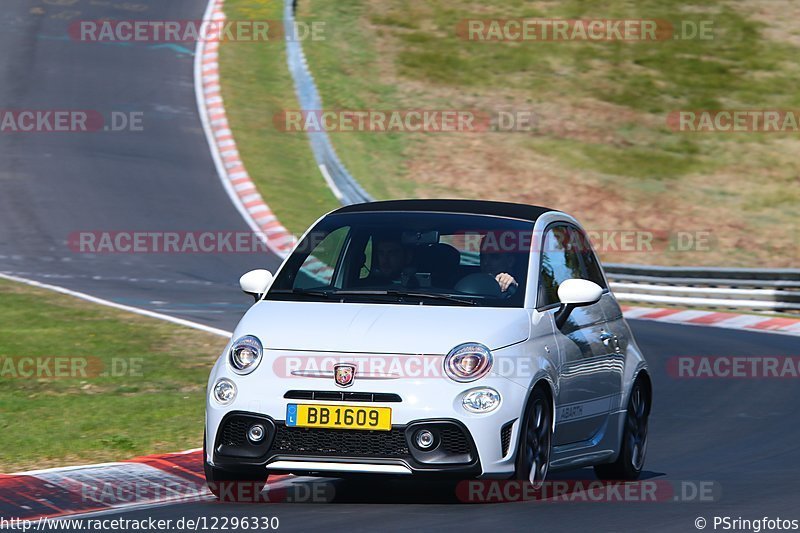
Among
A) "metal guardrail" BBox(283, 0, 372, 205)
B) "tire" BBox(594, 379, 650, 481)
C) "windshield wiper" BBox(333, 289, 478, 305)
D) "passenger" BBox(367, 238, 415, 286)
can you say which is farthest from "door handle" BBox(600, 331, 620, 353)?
"metal guardrail" BBox(283, 0, 372, 205)

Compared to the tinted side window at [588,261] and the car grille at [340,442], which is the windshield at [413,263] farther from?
the car grille at [340,442]

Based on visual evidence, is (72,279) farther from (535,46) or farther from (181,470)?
(535,46)

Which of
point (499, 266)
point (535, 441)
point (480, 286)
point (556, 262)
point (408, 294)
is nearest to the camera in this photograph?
point (535, 441)

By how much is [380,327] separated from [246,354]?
715mm

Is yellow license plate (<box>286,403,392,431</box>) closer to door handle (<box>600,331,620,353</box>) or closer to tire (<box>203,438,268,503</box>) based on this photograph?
tire (<box>203,438,268,503</box>)

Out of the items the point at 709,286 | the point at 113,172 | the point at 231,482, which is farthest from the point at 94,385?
the point at 113,172

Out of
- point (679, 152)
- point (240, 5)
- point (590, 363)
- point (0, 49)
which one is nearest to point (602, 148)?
point (679, 152)

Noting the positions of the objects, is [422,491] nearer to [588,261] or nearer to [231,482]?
[231,482]

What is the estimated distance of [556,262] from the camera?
30.5 ft

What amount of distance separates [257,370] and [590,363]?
218 cm

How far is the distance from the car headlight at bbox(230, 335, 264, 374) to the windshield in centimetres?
58

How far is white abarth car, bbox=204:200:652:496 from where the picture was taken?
7902 millimetres

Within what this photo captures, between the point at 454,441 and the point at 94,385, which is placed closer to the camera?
the point at 454,441

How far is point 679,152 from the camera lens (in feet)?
115
